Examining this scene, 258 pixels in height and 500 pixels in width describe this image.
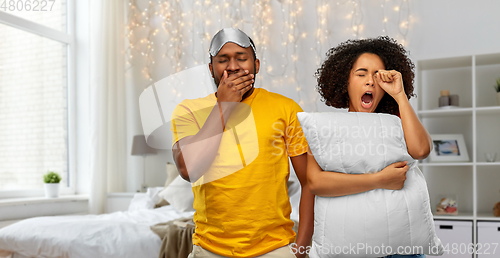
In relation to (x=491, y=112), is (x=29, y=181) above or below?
below

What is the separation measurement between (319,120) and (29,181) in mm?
3716

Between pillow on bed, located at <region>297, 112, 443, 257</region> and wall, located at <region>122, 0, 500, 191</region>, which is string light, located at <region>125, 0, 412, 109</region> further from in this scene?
pillow on bed, located at <region>297, 112, 443, 257</region>

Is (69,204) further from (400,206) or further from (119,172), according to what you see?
(400,206)

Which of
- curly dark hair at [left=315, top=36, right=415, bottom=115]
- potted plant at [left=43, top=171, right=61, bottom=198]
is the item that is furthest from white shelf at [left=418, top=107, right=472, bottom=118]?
potted plant at [left=43, top=171, right=61, bottom=198]

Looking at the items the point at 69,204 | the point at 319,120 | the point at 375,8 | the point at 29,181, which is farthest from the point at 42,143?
the point at 319,120

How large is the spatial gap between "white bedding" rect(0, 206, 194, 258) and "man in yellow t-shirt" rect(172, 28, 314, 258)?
4.33 feet

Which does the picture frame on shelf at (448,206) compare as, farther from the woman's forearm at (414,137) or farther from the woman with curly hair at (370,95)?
the woman's forearm at (414,137)

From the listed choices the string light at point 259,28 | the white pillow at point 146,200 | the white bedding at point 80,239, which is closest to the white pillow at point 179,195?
the white pillow at point 146,200

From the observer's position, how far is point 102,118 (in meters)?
4.17

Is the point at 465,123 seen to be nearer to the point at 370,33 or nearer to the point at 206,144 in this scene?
the point at 370,33

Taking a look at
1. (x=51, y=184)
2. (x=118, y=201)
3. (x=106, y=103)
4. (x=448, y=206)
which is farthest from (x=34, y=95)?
(x=448, y=206)

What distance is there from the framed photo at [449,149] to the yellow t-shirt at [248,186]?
2.13 meters

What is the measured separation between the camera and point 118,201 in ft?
13.3

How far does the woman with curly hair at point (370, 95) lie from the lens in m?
0.93
